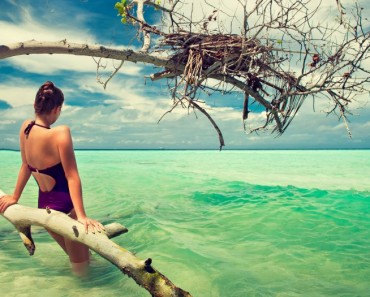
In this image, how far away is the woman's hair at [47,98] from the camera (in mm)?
3152

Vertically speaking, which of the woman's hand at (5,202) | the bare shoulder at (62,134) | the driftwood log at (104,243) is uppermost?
the bare shoulder at (62,134)

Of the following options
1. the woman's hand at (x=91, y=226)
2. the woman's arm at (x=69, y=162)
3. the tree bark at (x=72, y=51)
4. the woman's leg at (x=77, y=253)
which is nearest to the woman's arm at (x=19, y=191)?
the woman's leg at (x=77, y=253)

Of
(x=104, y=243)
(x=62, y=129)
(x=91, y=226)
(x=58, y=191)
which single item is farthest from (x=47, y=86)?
(x=104, y=243)

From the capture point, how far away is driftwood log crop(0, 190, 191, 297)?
2320 mm

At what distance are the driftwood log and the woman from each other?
19cm

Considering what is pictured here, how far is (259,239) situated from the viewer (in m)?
7.36

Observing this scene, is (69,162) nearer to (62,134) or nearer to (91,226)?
(62,134)

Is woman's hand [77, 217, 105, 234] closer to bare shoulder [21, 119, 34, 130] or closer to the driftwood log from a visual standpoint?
the driftwood log

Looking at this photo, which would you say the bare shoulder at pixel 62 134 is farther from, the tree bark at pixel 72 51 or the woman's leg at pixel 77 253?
the tree bark at pixel 72 51

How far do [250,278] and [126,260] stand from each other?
3035 millimetres

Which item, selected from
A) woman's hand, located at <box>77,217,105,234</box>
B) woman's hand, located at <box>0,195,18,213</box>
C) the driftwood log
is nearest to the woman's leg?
the driftwood log

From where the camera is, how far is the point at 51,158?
3.22m

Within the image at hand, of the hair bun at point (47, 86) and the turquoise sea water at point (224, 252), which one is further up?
the hair bun at point (47, 86)

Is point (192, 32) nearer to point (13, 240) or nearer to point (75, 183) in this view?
point (75, 183)
